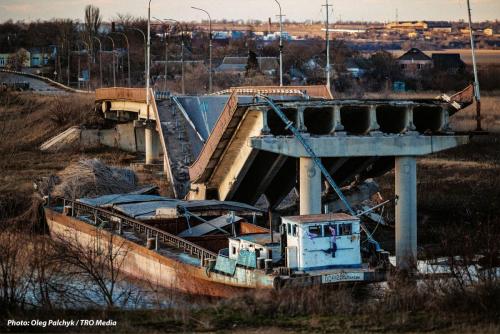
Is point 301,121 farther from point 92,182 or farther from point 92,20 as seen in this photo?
point 92,20

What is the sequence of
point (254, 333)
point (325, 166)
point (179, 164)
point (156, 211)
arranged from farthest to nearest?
point (179, 164) → point (156, 211) → point (325, 166) → point (254, 333)

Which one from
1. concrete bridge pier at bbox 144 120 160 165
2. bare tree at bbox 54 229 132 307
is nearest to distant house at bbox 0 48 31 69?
concrete bridge pier at bbox 144 120 160 165

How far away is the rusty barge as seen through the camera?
28688 millimetres

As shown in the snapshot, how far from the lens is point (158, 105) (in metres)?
56.9

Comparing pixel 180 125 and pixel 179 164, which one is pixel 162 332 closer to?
pixel 179 164

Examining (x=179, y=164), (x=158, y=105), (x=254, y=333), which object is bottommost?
(x=254, y=333)

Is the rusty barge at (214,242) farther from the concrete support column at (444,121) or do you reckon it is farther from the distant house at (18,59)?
the distant house at (18,59)

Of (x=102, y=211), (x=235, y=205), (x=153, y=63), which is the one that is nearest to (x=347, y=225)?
(x=235, y=205)

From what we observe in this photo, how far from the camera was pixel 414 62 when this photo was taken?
133 meters

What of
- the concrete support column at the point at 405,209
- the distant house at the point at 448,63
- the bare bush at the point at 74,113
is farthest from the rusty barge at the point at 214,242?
the distant house at the point at 448,63

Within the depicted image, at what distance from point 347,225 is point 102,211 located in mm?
15076

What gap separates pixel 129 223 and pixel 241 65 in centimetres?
8606

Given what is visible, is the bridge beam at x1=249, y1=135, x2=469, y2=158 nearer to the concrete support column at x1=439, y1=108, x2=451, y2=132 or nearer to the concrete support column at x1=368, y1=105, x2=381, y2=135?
the concrete support column at x1=368, y1=105, x2=381, y2=135

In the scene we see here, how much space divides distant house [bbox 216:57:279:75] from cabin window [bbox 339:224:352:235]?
286 feet
